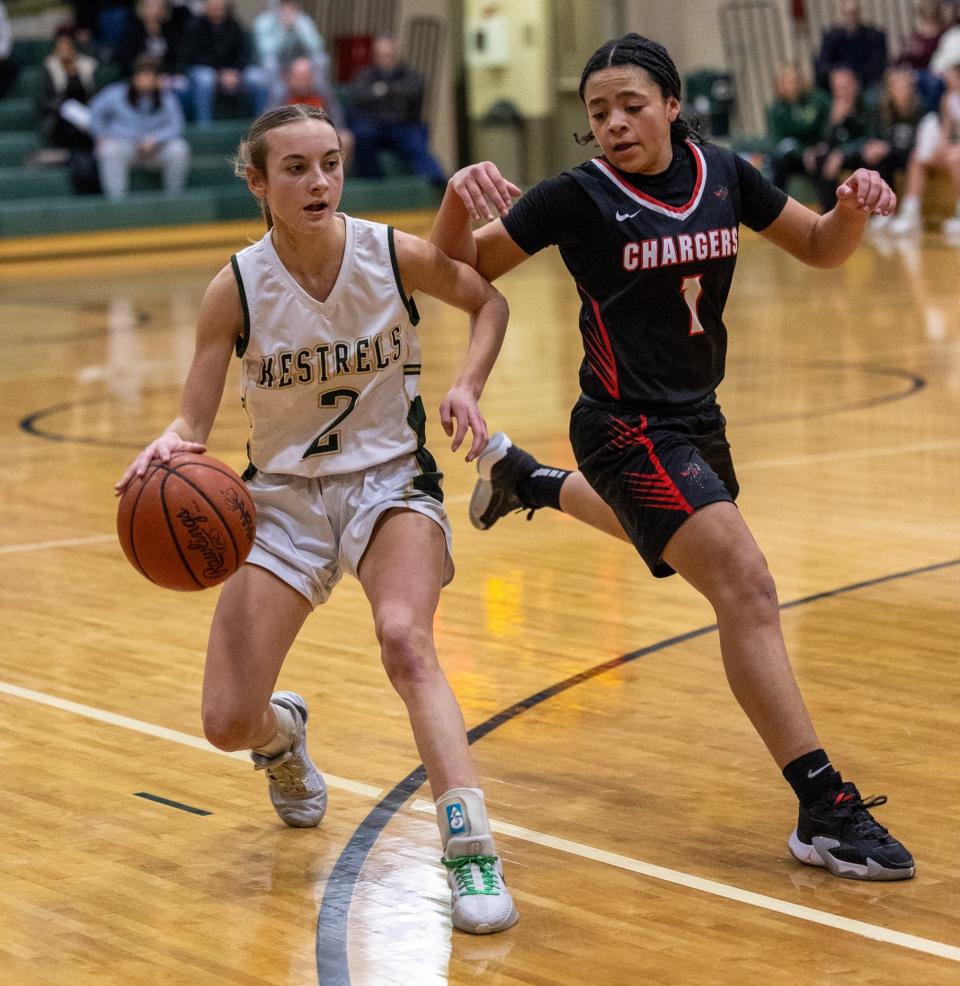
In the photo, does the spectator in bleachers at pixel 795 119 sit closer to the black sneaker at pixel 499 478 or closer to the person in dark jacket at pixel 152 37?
the person in dark jacket at pixel 152 37

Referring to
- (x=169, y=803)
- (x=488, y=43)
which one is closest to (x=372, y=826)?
(x=169, y=803)

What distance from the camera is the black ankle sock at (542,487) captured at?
5.33 metres

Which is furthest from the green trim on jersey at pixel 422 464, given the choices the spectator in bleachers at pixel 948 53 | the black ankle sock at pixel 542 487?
the spectator in bleachers at pixel 948 53

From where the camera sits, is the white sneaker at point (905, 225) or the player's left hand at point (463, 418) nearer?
the player's left hand at point (463, 418)

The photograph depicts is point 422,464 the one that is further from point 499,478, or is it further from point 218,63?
point 218,63

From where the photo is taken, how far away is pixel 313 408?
395cm

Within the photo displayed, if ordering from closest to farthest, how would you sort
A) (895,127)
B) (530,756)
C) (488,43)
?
1. (530,756)
2. (895,127)
3. (488,43)


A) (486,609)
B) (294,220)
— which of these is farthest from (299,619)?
(486,609)

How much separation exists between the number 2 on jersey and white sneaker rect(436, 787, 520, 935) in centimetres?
79

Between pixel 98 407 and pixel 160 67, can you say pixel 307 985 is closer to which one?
pixel 98 407

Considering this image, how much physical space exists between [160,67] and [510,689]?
1620 centimetres

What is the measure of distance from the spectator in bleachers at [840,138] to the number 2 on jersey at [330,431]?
53.6 feet

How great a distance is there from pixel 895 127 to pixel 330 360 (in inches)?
662

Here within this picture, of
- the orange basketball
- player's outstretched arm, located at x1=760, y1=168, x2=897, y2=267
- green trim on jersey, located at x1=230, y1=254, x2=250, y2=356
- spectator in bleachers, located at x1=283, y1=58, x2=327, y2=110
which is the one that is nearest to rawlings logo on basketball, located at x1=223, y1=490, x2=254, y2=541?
the orange basketball
